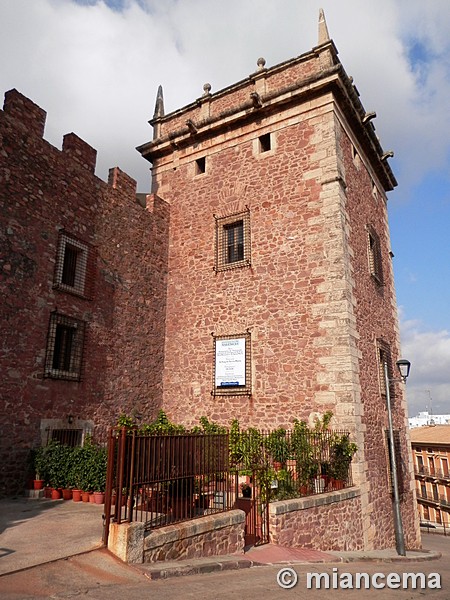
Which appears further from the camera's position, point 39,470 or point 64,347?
point 64,347

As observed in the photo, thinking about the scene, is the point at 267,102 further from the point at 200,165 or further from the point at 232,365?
A: the point at 232,365

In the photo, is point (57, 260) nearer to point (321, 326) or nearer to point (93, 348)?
point (93, 348)

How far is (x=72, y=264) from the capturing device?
37.0 ft

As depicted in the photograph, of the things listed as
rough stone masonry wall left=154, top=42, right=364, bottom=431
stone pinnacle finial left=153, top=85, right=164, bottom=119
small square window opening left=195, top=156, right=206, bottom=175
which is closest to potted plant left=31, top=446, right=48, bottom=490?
rough stone masonry wall left=154, top=42, right=364, bottom=431

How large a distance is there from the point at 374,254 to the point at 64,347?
9.56 m

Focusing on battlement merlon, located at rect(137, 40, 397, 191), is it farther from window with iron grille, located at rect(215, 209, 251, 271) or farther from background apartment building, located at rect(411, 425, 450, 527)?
background apartment building, located at rect(411, 425, 450, 527)

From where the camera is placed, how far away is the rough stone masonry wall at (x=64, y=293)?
9383mm

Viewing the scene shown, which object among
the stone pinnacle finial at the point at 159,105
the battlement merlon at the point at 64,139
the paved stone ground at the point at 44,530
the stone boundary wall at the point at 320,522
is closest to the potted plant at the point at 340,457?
the stone boundary wall at the point at 320,522

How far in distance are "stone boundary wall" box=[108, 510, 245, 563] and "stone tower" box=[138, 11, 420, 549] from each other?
4.48 m

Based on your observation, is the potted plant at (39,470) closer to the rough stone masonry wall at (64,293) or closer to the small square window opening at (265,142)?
the rough stone masonry wall at (64,293)

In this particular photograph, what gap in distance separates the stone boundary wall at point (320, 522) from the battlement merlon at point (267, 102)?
33.9 feet

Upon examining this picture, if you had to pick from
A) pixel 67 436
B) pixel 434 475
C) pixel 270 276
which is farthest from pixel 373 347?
pixel 434 475

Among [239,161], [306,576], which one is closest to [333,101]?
[239,161]

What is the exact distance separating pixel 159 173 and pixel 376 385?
9.71 meters
